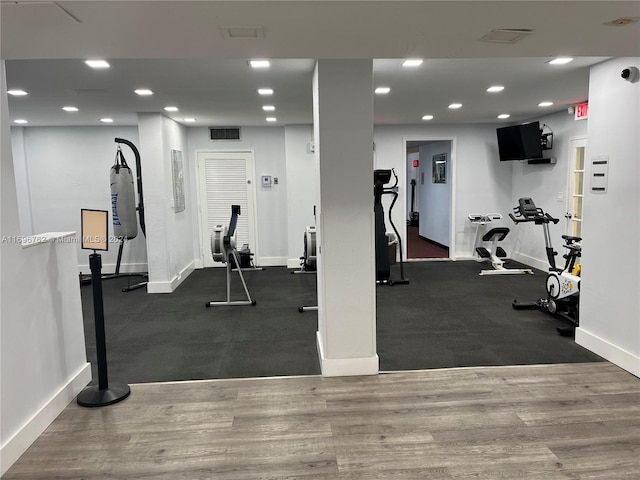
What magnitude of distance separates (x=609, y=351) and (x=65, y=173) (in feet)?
25.8

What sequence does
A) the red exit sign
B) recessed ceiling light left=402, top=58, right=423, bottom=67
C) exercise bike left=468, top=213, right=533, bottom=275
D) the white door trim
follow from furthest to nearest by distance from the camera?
the white door trim → exercise bike left=468, top=213, right=533, bottom=275 → the red exit sign → recessed ceiling light left=402, top=58, right=423, bottom=67

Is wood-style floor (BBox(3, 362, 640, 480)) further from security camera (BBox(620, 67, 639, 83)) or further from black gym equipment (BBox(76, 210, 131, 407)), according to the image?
security camera (BBox(620, 67, 639, 83))

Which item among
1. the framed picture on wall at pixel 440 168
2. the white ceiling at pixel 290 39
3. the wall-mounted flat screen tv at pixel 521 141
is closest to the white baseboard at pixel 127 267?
the white ceiling at pixel 290 39

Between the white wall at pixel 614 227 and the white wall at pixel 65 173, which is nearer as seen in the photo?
the white wall at pixel 614 227

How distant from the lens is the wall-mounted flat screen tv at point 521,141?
663 cm

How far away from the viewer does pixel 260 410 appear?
2.88 metres

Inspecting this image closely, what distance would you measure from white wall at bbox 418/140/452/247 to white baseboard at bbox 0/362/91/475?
6.79 meters

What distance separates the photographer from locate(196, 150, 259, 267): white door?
7.73m

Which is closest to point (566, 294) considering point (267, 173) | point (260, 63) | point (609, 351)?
point (609, 351)

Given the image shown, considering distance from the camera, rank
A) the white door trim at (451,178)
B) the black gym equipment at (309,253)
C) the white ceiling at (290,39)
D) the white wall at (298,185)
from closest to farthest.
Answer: the white ceiling at (290,39), the black gym equipment at (309,253), the white wall at (298,185), the white door trim at (451,178)

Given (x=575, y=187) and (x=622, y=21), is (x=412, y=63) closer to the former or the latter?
(x=622, y=21)

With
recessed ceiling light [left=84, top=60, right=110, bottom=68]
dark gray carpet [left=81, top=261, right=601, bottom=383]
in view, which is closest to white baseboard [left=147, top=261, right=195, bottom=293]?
dark gray carpet [left=81, top=261, right=601, bottom=383]

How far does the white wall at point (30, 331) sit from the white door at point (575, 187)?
639cm

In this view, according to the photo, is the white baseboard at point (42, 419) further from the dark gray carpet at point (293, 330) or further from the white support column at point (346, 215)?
the white support column at point (346, 215)
